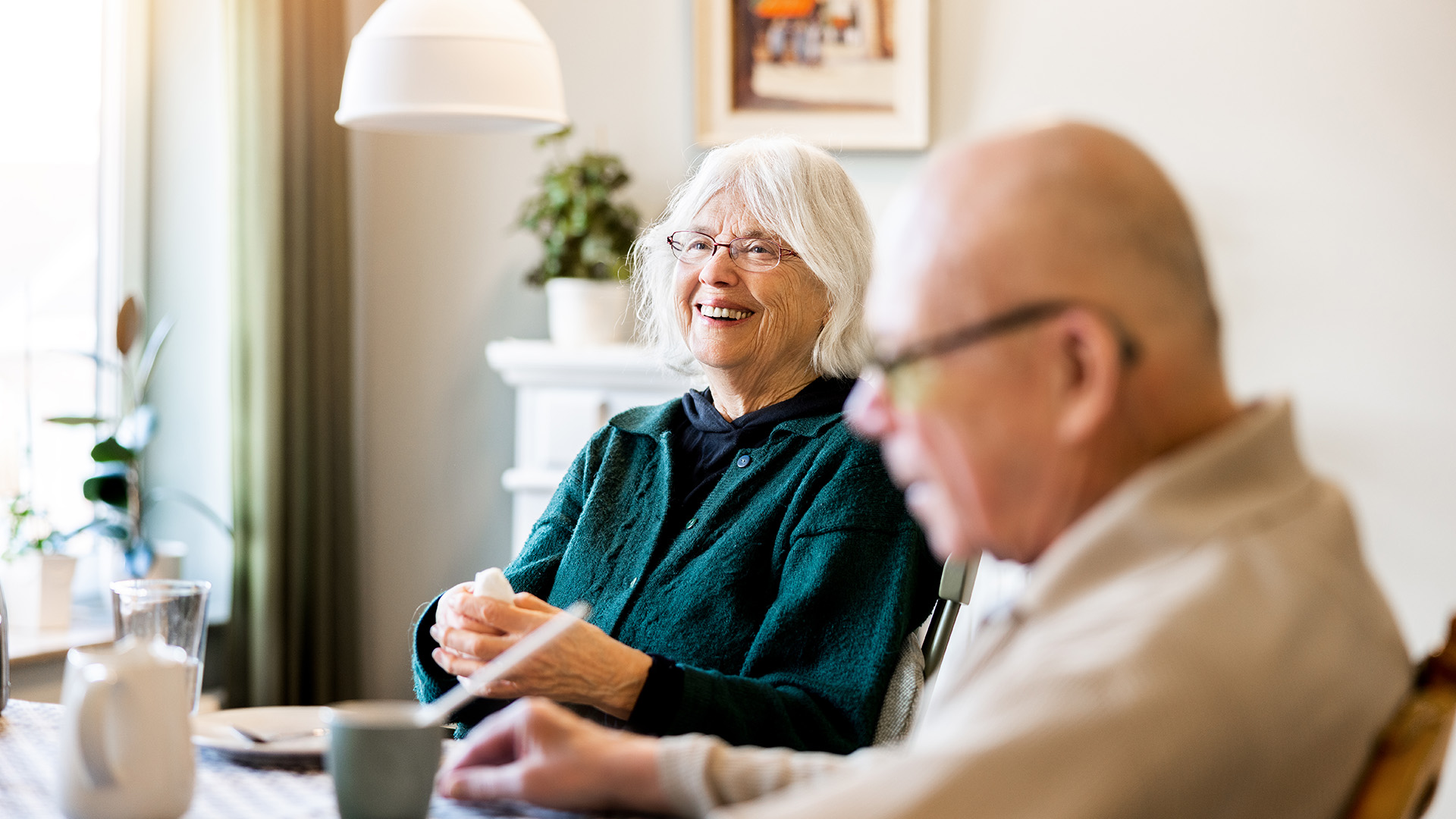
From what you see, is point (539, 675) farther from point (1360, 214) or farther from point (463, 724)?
point (1360, 214)

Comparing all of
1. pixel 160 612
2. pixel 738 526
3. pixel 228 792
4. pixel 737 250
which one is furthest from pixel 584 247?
pixel 228 792

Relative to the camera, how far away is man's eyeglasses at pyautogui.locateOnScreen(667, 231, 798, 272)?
180 cm

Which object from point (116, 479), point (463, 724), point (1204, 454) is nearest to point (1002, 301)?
point (1204, 454)

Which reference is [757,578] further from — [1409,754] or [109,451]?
[109,451]

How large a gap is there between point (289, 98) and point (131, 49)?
0.35m

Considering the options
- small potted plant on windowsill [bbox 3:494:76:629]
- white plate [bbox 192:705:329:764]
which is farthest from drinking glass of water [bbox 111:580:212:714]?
small potted plant on windowsill [bbox 3:494:76:629]

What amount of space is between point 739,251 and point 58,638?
183cm

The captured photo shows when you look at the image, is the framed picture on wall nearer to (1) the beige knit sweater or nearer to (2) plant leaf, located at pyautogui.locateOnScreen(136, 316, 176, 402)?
(2) plant leaf, located at pyautogui.locateOnScreen(136, 316, 176, 402)

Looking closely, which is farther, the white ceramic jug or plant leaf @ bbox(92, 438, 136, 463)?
plant leaf @ bbox(92, 438, 136, 463)

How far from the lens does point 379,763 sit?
0.90 m

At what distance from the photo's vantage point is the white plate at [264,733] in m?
1.11

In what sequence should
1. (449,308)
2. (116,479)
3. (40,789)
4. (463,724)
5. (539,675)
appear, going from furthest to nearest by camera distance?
1. (449,308)
2. (116,479)
3. (463,724)
4. (539,675)
5. (40,789)

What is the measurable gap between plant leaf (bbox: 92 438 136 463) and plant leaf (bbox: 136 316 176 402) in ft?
0.52

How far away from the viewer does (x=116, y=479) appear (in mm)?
2793
